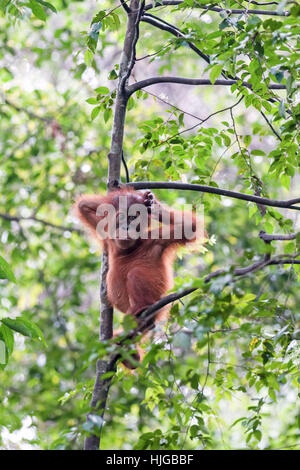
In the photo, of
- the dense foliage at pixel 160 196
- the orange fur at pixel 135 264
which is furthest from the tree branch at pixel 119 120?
the orange fur at pixel 135 264

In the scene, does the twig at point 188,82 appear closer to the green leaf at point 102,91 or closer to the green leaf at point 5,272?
the green leaf at point 102,91

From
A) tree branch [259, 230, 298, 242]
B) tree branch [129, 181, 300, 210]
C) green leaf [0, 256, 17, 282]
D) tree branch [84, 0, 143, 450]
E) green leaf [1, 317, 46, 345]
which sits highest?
tree branch [84, 0, 143, 450]

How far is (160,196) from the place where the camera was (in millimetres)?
7121

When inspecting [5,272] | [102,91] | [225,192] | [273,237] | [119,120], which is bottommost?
[5,272]

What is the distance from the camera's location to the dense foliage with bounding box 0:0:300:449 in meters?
2.60

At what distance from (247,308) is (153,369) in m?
0.64

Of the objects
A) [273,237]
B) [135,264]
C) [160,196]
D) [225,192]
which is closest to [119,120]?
[225,192]

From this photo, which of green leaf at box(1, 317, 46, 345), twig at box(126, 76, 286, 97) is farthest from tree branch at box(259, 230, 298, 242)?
green leaf at box(1, 317, 46, 345)

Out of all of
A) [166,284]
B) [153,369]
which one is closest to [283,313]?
[153,369]

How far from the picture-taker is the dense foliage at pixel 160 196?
2.60 meters

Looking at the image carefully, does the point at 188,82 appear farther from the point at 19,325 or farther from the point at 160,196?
the point at 160,196

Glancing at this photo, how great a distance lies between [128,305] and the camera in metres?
3.94

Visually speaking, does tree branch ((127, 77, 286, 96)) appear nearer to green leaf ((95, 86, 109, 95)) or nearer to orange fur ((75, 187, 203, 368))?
green leaf ((95, 86, 109, 95))

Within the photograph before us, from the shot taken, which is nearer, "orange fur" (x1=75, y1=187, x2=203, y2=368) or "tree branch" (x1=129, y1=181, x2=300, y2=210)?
"tree branch" (x1=129, y1=181, x2=300, y2=210)
